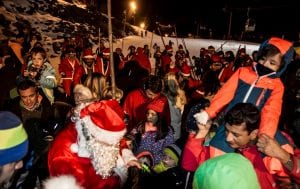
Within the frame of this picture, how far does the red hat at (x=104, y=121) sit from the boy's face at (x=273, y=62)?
1.69 meters

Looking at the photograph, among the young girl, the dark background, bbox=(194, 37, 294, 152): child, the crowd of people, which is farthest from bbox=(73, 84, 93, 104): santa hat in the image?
the dark background

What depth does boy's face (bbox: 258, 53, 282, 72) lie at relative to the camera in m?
3.76

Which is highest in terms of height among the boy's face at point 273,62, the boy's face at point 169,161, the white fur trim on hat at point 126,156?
the boy's face at point 273,62

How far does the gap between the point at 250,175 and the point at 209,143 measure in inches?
55.1

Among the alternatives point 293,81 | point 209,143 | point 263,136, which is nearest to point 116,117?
point 209,143

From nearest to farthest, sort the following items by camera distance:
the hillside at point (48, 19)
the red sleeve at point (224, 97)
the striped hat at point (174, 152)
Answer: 1. the red sleeve at point (224, 97)
2. the striped hat at point (174, 152)
3. the hillside at point (48, 19)

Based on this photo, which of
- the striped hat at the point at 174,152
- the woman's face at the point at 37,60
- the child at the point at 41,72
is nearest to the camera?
the striped hat at the point at 174,152

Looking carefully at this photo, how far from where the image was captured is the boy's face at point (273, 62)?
12.3 feet

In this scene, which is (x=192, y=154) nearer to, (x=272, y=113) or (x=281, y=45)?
(x=272, y=113)

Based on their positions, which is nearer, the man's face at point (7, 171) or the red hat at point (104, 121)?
the man's face at point (7, 171)

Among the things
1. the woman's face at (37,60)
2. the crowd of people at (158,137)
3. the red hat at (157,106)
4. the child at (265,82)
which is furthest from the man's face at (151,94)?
the woman's face at (37,60)

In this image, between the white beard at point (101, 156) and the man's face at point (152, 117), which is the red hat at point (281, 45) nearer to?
the man's face at point (152, 117)

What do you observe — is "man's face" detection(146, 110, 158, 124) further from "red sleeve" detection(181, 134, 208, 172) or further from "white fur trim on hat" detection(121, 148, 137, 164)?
"red sleeve" detection(181, 134, 208, 172)

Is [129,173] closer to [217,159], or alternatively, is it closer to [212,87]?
[217,159]
